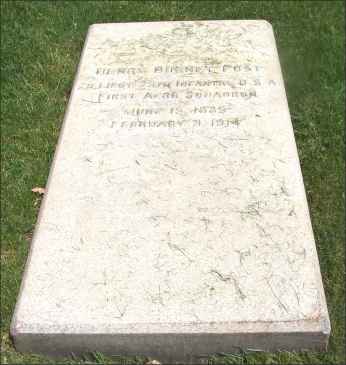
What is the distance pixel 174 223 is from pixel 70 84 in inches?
76.5

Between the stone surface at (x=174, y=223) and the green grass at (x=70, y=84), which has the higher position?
the stone surface at (x=174, y=223)

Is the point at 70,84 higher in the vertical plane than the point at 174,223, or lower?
lower

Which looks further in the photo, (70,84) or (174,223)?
(70,84)

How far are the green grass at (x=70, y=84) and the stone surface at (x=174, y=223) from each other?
0.72ft

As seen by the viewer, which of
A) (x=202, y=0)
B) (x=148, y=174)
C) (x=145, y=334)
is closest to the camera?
(x=145, y=334)

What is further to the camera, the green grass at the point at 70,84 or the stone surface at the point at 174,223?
the green grass at the point at 70,84

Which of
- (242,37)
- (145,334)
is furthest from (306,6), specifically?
(145,334)

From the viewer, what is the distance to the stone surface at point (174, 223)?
2.37 metres

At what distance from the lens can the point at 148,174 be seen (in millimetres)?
2990

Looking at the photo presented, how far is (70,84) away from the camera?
4.27m

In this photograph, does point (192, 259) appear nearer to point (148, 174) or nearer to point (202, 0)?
point (148, 174)

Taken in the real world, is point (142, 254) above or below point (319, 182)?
above

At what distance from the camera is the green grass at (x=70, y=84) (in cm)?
288

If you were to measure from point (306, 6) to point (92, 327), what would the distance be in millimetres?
3833
